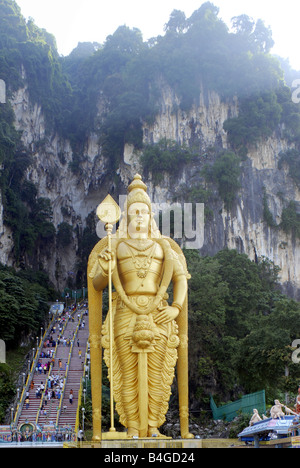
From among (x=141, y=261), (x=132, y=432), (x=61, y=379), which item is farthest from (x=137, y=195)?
(x=61, y=379)

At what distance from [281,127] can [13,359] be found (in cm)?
1956

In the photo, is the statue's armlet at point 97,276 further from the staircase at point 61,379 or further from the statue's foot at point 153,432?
the staircase at point 61,379

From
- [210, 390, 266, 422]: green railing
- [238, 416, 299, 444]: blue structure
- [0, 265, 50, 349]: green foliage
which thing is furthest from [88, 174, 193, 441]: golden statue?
[0, 265, 50, 349]: green foliage

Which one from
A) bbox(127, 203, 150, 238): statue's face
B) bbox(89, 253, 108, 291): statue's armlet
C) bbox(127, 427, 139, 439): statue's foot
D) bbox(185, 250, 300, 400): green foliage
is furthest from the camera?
bbox(185, 250, 300, 400): green foliage

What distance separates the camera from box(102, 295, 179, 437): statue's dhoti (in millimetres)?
7461

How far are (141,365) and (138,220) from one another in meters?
2.03

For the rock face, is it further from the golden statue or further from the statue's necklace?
the statue's necklace

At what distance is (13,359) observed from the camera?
2195cm

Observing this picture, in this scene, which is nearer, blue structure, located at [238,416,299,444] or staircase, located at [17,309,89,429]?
blue structure, located at [238,416,299,444]

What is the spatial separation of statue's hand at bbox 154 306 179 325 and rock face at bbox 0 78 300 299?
21429mm

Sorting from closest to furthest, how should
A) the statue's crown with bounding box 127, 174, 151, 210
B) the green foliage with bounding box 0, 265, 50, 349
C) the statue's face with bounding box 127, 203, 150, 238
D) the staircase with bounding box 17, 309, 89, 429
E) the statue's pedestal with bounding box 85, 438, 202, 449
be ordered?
1. the statue's pedestal with bounding box 85, 438, 202, 449
2. the statue's face with bounding box 127, 203, 150, 238
3. the statue's crown with bounding box 127, 174, 151, 210
4. the staircase with bounding box 17, 309, 89, 429
5. the green foliage with bounding box 0, 265, 50, 349

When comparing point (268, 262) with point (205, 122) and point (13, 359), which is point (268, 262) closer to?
point (205, 122)

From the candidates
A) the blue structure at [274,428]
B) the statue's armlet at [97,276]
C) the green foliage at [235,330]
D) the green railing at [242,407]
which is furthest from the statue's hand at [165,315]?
the green foliage at [235,330]

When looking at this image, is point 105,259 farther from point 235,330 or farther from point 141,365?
point 235,330
